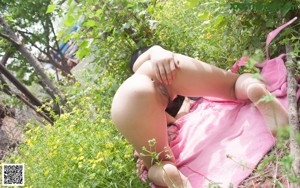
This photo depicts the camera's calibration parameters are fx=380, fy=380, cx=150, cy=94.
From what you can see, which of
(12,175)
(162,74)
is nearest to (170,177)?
(162,74)

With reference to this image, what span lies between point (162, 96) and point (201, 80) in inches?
6.4

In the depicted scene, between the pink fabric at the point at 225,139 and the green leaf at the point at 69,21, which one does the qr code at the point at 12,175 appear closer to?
the pink fabric at the point at 225,139

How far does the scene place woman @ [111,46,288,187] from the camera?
4.17 feet

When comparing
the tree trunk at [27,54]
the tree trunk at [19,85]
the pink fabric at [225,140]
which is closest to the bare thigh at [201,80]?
the pink fabric at [225,140]

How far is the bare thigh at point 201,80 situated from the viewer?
1377mm

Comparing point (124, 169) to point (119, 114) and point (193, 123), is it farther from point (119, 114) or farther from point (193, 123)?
point (193, 123)

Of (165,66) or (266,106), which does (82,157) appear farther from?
(266,106)

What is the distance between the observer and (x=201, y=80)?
1.40 meters

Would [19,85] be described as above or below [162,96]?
above

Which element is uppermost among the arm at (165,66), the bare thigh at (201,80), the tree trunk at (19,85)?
the tree trunk at (19,85)

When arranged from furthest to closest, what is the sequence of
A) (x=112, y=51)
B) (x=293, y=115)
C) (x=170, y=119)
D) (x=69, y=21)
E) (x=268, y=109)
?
(x=112, y=51), (x=69, y=21), (x=170, y=119), (x=268, y=109), (x=293, y=115)

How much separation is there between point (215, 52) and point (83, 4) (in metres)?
0.79

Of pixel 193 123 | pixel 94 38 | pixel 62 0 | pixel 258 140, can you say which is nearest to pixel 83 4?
pixel 94 38

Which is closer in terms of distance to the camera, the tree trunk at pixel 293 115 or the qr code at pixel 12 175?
the tree trunk at pixel 293 115
